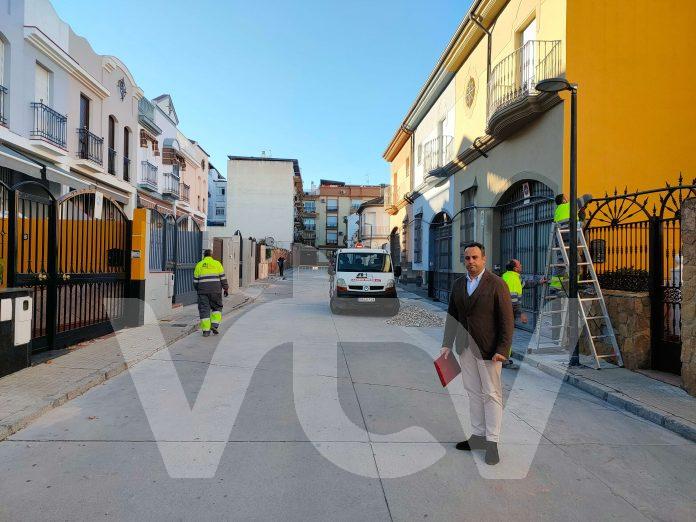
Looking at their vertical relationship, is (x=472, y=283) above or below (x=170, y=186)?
below

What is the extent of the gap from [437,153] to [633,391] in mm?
15592

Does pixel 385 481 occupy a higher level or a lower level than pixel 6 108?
lower

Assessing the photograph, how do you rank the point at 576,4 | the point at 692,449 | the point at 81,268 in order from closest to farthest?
the point at 692,449 → the point at 81,268 → the point at 576,4

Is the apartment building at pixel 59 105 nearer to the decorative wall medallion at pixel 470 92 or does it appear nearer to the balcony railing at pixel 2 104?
the balcony railing at pixel 2 104

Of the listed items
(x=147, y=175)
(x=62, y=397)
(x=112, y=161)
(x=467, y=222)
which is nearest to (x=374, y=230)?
(x=147, y=175)

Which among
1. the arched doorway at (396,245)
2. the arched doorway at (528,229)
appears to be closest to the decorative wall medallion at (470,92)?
the arched doorway at (528,229)

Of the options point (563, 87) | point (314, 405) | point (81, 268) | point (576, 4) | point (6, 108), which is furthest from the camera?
point (6, 108)

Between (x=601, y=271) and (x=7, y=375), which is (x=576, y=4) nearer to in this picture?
(x=601, y=271)

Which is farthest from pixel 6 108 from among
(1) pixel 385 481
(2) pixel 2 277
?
(1) pixel 385 481

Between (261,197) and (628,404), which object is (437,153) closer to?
(628,404)

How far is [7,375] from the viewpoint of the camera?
21.0 feet

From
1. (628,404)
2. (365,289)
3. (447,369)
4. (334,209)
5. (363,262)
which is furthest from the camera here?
(334,209)

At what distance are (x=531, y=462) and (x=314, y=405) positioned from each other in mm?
2413

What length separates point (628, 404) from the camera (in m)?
5.95
